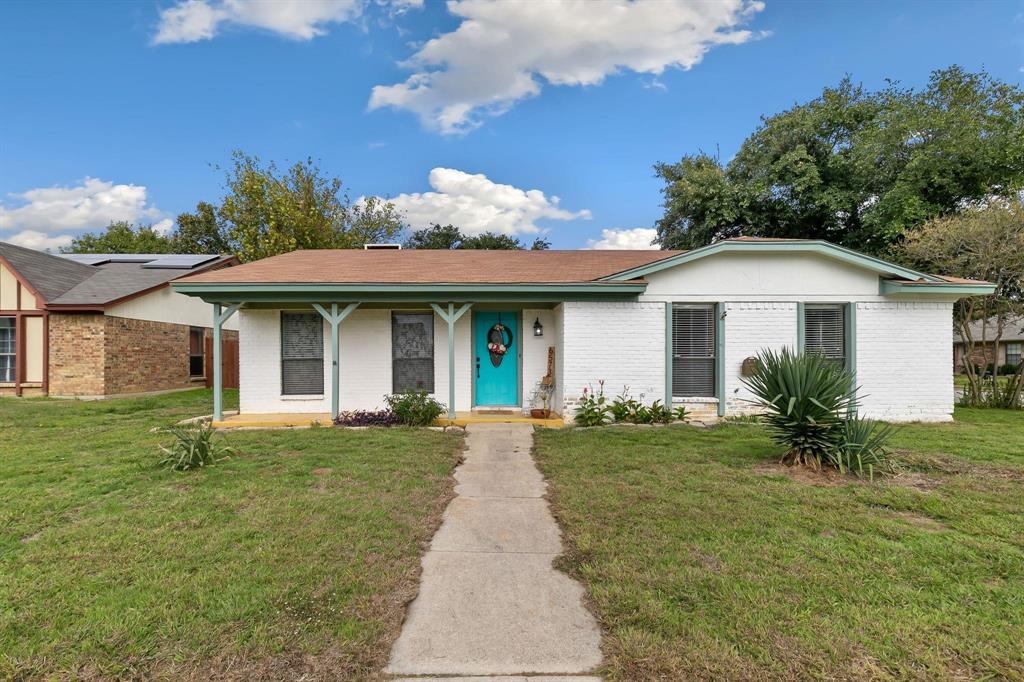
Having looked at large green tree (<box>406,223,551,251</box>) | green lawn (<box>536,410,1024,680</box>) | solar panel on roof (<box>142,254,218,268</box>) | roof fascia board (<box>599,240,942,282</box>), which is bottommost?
green lawn (<box>536,410,1024,680</box>)

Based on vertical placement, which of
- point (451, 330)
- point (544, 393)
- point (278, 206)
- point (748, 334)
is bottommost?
point (544, 393)

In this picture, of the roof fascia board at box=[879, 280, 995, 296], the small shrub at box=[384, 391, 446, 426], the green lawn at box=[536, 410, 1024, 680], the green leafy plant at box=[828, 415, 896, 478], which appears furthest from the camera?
the small shrub at box=[384, 391, 446, 426]

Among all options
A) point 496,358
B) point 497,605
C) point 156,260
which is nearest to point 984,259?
point 496,358

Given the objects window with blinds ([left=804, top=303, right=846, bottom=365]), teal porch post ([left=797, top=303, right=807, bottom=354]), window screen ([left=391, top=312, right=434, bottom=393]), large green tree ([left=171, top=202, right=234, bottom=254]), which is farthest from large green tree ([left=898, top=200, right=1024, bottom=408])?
large green tree ([left=171, top=202, right=234, bottom=254])

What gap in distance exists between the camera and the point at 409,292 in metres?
8.81

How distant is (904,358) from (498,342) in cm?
783

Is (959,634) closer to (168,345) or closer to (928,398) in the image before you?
(928,398)

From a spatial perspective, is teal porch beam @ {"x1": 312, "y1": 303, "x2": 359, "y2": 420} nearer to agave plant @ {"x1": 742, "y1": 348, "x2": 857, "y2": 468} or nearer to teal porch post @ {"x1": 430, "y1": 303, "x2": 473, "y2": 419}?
teal porch post @ {"x1": 430, "y1": 303, "x2": 473, "y2": 419}

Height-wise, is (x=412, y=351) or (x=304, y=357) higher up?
(x=412, y=351)

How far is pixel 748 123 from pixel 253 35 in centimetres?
1807

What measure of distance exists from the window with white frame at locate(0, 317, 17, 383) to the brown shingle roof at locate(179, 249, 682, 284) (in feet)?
27.4

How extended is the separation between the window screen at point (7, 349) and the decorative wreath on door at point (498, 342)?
47.2 feet

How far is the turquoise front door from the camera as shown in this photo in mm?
9977

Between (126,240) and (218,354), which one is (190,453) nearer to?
(218,354)
